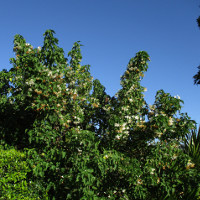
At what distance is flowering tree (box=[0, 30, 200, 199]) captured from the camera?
4.74 metres

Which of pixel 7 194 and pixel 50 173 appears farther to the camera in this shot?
pixel 50 173

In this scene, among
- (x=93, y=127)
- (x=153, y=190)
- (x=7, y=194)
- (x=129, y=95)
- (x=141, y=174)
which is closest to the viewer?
(x=7, y=194)

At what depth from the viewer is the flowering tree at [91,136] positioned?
4.74 metres

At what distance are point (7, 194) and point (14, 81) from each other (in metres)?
3.18

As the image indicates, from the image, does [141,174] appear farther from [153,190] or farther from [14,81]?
[14,81]

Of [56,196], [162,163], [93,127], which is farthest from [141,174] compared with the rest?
[93,127]

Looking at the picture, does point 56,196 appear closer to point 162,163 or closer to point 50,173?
point 50,173

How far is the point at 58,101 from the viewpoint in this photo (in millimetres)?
5516

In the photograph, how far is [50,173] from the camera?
16.7 ft

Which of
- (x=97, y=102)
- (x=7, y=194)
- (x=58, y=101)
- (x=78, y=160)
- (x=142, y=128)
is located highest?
(x=97, y=102)

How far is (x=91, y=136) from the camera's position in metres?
4.75

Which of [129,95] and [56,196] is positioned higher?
[129,95]

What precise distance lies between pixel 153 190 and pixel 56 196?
7.62ft

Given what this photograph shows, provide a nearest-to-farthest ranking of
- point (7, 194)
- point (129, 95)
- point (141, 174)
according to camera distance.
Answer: point (7, 194) → point (141, 174) → point (129, 95)
